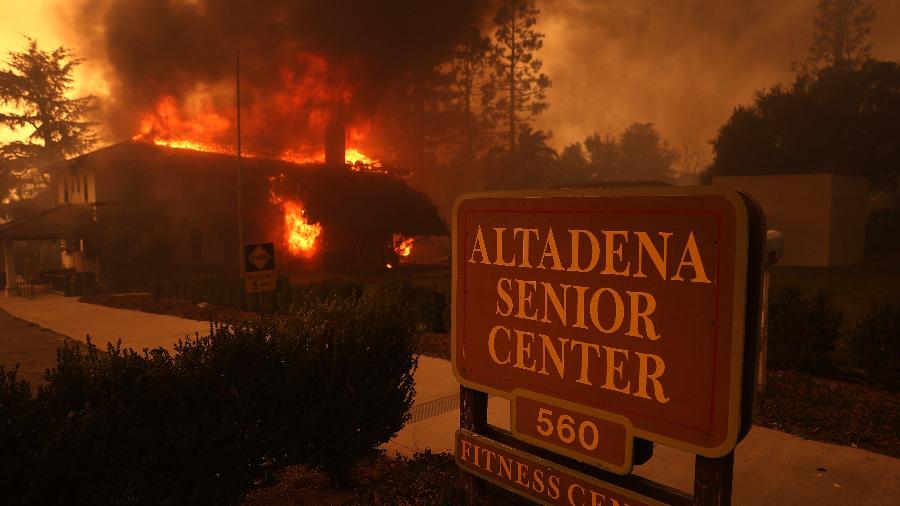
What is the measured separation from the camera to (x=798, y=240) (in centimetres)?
2742

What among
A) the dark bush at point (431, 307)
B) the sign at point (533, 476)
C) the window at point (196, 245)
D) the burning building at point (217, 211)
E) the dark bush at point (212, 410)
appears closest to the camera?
the sign at point (533, 476)

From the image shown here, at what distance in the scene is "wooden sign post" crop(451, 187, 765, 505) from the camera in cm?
249

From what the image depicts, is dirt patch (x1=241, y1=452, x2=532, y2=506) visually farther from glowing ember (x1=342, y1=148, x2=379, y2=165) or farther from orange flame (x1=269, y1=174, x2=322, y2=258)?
glowing ember (x1=342, y1=148, x2=379, y2=165)

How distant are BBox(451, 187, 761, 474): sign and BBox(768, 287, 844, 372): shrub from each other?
7.13 metres

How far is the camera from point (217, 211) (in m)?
28.9

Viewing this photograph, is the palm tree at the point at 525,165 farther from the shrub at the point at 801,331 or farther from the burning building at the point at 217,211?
the shrub at the point at 801,331

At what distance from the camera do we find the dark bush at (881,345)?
7.82m

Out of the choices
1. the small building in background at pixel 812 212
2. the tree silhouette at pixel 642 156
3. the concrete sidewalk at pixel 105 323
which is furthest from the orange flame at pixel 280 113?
the tree silhouette at pixel 642 156

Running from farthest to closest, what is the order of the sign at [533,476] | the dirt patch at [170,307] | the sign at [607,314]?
1. the dirt patch at [170,307]
2. the sign at [533,476]
3. the sign at [607,314]

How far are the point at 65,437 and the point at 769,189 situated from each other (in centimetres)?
3052

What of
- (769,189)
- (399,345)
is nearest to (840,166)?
(769,189)

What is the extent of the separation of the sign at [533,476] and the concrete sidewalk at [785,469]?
2360mm

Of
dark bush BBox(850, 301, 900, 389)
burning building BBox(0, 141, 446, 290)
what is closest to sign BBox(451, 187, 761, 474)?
dark bush BBox(850, 301, 900, 389)

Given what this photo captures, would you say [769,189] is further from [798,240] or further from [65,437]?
[65,437]
